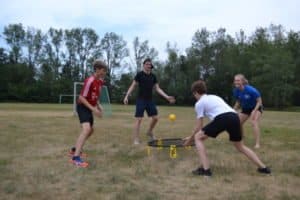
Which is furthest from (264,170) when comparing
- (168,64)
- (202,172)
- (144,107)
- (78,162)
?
(168,64)

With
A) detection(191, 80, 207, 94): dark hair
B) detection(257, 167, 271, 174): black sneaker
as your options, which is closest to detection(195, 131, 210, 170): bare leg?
detection(191, 80, 207, 94): dark hair

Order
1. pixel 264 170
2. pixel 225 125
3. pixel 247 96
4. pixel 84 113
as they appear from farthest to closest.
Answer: pixel 247 96 < pixel 84 113 < pixel 264 170 < pixel 225 125

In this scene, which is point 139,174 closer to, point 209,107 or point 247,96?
point 209,107

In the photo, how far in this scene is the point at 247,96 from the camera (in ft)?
25.7

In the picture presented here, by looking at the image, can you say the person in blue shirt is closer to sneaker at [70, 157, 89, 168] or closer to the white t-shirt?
the white t-shirt

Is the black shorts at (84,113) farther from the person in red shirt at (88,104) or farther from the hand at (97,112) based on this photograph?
the hand at (97,112)

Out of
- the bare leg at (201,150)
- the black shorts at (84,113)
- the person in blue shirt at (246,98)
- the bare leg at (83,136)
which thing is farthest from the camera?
the person in blue shirt at (246,98)

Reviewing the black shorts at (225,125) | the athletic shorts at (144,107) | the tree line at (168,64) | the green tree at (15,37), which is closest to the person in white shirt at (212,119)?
the black shorts at (225,125)

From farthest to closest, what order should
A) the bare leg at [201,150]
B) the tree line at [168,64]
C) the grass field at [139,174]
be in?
1. the tree line at [168,64]
2. the bare leg at [201,150]
3. the grass field at [139,174]

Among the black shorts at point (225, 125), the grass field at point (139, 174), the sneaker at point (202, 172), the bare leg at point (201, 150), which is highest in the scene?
the black shorts at point (225, 125)

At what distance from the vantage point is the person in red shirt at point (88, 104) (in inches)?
235

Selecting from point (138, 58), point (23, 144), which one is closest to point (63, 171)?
point (23, 144)

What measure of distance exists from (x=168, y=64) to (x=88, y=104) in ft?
190

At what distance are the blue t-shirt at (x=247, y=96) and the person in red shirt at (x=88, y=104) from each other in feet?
10.4
